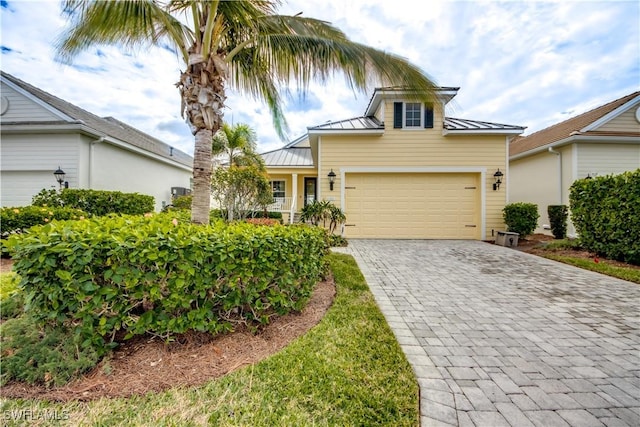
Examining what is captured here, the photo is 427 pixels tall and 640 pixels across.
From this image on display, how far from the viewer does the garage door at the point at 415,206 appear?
9508 mm

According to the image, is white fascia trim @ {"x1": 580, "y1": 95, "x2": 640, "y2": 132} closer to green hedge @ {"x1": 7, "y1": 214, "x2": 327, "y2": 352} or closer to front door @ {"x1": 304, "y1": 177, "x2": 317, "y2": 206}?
front door @ {"x1": 304, "y1": 177, "x2": 317, "y2": 206}

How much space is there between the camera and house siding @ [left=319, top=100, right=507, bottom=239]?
368 inches

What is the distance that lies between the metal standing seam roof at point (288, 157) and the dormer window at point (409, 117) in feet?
18.7

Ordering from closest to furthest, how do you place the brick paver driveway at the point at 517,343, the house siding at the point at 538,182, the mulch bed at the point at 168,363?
the brick paver driveway at the point at 517,343 < the mulch bed at the point at 168,363 < the house siding at the point at 538,182

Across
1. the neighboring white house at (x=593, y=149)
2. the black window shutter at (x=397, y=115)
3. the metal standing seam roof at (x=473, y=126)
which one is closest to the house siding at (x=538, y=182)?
the neighboring white house at (x=593, y=149)

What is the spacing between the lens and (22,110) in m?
8.88

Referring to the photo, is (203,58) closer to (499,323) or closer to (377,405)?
(377,405)

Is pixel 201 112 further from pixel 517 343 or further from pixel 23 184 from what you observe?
pixel 23 184

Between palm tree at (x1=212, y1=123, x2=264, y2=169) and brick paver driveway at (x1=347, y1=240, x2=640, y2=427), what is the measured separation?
33.2 ft

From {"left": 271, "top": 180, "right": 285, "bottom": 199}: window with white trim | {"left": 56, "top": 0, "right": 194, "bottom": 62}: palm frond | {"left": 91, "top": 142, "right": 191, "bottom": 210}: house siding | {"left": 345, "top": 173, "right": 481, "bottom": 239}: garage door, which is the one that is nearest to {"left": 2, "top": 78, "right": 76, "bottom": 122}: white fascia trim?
{"left": 91, "top": 142, "right": 191, "bottom": 210}: house siding

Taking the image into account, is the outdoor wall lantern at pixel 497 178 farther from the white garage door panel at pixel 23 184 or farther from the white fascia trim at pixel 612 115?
the white garage door panel at pixel 23 184

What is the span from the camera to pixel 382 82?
3.78 metres

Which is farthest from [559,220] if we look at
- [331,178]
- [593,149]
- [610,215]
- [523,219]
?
[331,178]

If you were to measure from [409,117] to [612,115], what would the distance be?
25.0ft
